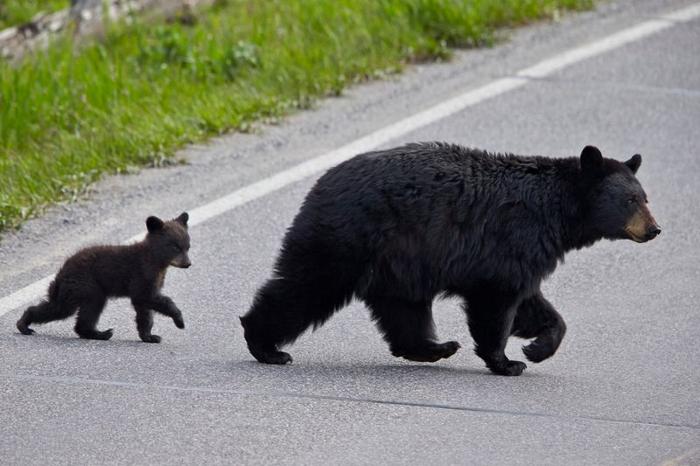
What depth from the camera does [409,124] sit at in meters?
9.91

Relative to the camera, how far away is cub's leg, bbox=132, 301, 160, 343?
6.86 meters

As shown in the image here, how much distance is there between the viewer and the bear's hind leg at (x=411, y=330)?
662cm

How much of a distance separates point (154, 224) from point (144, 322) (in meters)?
0.46

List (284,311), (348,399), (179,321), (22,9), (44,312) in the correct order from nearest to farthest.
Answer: (348,399) → (284,311) → (44,312) → (179,321) → (22,9)

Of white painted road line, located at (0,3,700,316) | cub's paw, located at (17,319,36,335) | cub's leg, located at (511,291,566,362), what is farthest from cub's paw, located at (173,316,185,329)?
cub's leg, located at (511,291,566,362)

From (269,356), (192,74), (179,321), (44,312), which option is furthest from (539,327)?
(192,74)

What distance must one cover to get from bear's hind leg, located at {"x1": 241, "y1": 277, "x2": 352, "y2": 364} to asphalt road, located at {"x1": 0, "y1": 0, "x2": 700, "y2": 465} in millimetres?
124

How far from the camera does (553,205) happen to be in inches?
261

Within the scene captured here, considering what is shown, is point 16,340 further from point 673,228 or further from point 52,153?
point 673,228

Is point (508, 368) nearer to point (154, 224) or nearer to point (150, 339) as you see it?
point (150, 339)

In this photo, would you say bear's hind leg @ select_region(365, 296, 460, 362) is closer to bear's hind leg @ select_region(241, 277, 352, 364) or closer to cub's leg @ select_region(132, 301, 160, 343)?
bear's hind leg @ select_region(241, 277, 352, 364)

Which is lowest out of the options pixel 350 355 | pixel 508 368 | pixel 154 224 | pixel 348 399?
pixel 508 368

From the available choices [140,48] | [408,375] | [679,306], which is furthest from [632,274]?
[140,48]

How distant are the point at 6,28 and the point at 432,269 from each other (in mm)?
7470
